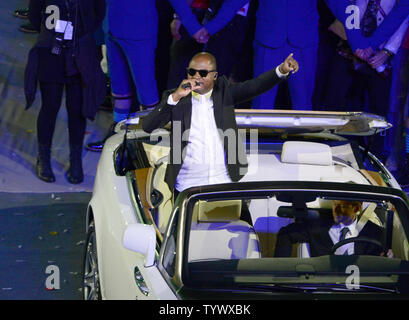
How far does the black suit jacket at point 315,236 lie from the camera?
477cm

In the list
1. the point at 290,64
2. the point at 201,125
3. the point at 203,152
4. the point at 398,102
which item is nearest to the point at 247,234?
the point at 203,152

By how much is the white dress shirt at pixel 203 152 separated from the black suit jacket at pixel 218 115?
4 centimetres

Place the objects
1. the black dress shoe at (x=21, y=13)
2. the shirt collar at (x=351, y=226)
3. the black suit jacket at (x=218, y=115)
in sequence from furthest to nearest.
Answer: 1. the black dress shoe at (x=21, y=13)
2. the black suit jacket at (x=218, y=115)
3. the shirt collar at (x=351, y=226)

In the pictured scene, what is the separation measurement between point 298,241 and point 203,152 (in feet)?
4.04

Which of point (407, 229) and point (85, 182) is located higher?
point (407, 229)

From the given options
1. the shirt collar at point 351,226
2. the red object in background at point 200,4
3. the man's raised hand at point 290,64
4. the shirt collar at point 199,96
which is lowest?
the shirt collar at point 351,226

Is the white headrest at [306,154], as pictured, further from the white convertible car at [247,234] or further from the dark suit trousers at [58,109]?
the dark suit trousers at [58,109]

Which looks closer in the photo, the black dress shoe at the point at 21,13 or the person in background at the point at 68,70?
the person in background at the point at 68,70

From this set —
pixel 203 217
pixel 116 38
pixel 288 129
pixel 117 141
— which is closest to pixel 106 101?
pixel 116 38

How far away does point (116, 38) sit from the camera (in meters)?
8.71

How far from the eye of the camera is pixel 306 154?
585 centimetres

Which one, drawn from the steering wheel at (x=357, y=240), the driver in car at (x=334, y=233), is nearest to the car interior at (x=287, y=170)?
the driver in car at (x=334, y=233)

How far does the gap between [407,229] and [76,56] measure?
14.8 feet
